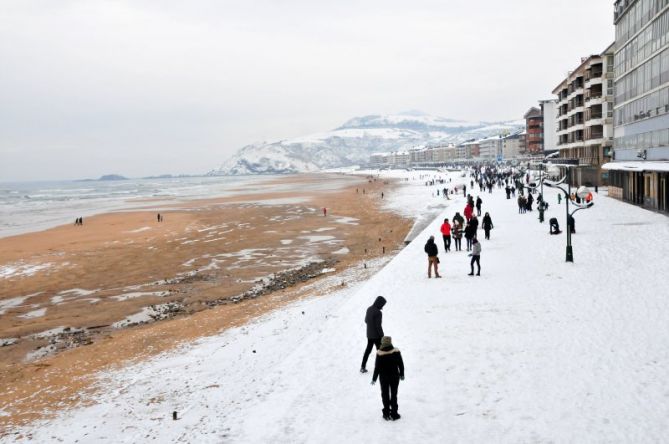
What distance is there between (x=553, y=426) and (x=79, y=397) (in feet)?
34.9

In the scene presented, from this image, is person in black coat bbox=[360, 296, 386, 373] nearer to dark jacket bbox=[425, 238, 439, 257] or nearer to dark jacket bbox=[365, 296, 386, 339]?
dark jacket bbox=[365, 296, 386, 339]

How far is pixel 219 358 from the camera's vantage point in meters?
14.4

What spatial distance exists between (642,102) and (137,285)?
36.5 meters

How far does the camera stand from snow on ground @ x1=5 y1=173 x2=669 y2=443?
8.82 m

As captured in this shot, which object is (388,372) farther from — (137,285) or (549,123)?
(549,123)

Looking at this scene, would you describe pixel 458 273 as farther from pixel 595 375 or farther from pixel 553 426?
pixel 553 426

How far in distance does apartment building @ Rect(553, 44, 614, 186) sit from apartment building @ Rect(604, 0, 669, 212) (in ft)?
35.0

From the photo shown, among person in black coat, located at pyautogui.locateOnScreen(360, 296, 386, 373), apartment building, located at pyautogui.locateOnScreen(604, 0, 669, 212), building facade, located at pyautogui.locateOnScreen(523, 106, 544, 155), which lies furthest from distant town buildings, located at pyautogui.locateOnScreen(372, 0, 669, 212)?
building facade, located at pyautogui.locateOnScreen(523, 106, 544, 155)

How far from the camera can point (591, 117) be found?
61562 millimetres

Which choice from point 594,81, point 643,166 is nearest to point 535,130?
point 594,81

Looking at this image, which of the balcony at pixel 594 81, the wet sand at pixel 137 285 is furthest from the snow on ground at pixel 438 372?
the balcony at pixel 594 81

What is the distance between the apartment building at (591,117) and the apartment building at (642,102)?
10655 millimetres

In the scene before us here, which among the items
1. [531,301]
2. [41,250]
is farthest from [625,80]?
[41,250]

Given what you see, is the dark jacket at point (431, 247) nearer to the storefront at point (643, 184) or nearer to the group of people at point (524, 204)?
the storefront at point (643, 184)
